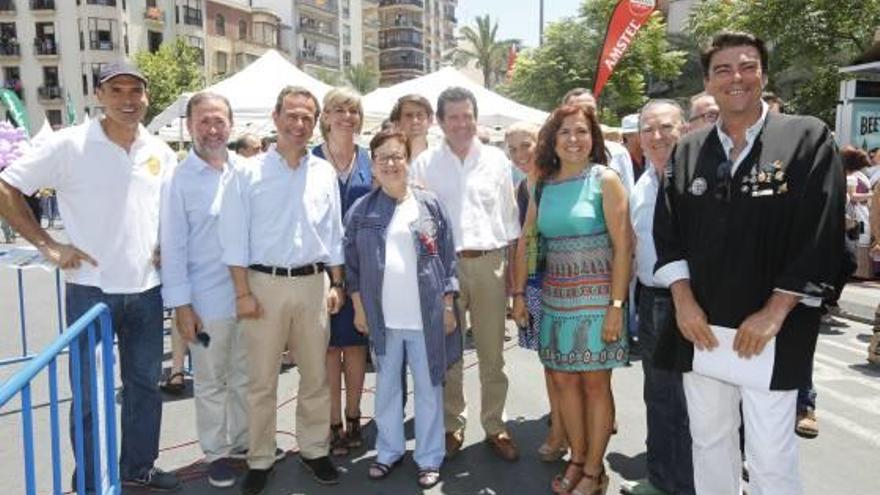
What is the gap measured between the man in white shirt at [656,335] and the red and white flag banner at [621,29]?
8960mm

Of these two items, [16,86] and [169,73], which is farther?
[16,86]

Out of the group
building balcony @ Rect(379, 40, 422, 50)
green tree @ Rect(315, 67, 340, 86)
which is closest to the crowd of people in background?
green tree @ Rect(315, 67, 340, 86)

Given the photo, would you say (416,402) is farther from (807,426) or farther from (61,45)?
(61,45)

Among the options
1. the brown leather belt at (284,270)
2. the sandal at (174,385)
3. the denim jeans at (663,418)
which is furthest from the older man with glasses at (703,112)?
the sandal at (174,385)

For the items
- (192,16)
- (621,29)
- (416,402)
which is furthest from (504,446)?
(192,16)

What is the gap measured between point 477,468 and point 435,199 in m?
1.60

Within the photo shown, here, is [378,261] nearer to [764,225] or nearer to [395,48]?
[764,225]

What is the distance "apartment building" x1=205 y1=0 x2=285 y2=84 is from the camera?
190 feet

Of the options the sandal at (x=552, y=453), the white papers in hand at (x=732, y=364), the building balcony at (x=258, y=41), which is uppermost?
the building balcony at (x=258, y=41)

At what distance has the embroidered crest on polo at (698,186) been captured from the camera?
2.66 metres

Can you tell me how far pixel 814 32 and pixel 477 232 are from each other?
56.5ft

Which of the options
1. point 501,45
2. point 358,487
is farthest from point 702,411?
point 501,45

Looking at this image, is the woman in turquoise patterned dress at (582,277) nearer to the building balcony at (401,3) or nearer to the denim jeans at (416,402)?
the denim jeans at (416,402)

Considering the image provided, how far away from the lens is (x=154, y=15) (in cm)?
5328
